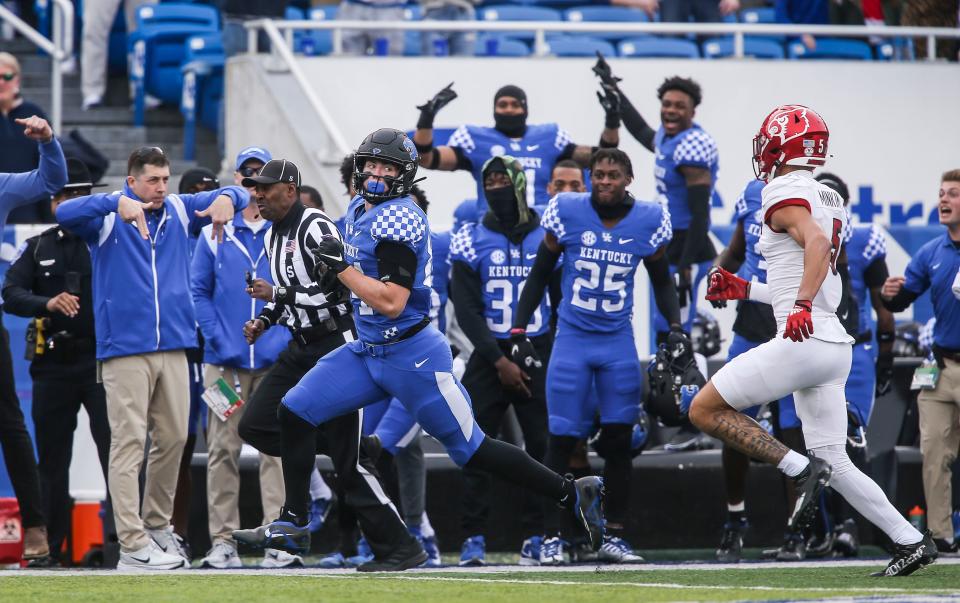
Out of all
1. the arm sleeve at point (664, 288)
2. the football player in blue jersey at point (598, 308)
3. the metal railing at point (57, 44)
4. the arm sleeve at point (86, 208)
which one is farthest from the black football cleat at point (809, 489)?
the metal railing at point (57, 44)

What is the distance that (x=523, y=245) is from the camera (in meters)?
9.44

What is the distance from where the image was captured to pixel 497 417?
9.31 metres

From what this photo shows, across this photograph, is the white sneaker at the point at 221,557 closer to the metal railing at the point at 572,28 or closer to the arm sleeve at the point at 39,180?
the arm sleeve at the point at 39,180

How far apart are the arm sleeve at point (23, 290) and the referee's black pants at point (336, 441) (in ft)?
4.83

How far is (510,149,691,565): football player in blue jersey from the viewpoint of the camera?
8852 millimetres

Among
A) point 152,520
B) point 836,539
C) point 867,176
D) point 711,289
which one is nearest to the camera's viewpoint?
point 711,289

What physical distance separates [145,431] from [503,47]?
20.4ft

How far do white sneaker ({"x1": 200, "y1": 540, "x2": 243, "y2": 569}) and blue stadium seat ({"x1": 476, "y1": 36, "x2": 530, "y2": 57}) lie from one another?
5.85 metres

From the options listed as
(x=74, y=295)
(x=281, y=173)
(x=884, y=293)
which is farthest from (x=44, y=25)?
(x=884, y=293)

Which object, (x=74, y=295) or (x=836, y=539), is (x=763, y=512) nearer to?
→ (x=836, y=539)

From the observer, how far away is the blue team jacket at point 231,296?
9109 millimetres

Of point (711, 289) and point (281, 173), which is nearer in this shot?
point (711, 289)

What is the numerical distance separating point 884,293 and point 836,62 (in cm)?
497

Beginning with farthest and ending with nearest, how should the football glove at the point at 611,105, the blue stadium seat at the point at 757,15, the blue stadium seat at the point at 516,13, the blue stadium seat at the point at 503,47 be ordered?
the blue stadium seat at the point at 757,15 → the blue stadium seat at the point at 516,13 → the blue stadium seat at the point at 503,47 → the football glove at the point at 611,105
